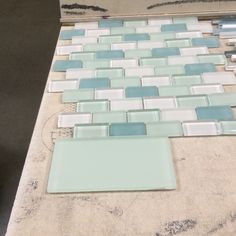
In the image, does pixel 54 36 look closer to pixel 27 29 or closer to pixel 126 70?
pixel 27 29

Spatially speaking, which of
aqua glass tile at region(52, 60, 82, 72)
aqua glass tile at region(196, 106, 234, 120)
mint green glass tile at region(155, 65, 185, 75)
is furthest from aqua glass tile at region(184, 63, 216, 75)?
aqua glass tile at region(52, 60, 82, 72)

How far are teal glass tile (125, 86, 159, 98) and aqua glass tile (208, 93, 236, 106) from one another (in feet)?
0.32

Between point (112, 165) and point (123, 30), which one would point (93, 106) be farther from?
point (123, 30)

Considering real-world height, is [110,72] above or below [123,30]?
below

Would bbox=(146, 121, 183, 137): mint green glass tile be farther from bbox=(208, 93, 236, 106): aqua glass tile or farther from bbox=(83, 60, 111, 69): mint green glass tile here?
bbox=(83, 60, 111, 69): mint green glass tile

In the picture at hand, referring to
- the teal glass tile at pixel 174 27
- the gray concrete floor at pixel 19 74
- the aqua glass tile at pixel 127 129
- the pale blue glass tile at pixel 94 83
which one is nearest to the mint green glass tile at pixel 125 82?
the pale blue glass tile at pixel 94 83

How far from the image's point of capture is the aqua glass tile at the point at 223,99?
2.15 ft

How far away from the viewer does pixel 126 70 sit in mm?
752

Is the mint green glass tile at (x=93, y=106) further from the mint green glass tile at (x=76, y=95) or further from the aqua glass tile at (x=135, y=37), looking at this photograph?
the aqua glass tile at (x=135, y=37)

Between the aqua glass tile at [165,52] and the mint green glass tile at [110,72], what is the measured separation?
9cm

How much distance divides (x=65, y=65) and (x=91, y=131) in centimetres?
22

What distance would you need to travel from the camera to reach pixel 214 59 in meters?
0.77

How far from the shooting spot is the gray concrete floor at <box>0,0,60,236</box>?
1373 mm

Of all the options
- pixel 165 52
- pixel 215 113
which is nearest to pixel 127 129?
pixel 215 113
